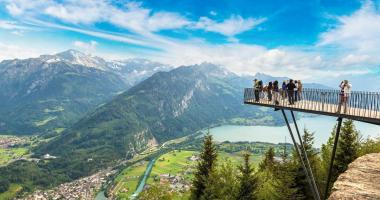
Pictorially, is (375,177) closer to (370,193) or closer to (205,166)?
(370,193)

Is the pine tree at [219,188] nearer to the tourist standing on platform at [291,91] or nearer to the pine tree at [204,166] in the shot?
the pine tree at [204,166]

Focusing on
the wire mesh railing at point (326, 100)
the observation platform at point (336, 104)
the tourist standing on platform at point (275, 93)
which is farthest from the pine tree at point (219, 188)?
the tourist standing on platform at point (275, 93)

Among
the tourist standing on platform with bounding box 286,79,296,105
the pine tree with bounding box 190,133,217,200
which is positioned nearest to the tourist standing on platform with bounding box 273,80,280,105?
the tourist standing on platform with bounding box 286,79,296,105

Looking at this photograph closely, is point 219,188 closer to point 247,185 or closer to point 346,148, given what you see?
point 247,185

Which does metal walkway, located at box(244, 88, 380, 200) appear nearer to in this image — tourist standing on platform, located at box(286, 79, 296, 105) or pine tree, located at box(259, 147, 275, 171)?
tourist standing on platform, located at box(286, 79, 296, 105)

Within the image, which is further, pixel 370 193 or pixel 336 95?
pixel 336 95

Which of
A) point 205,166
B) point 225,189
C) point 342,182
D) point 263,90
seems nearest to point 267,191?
point 225,189
